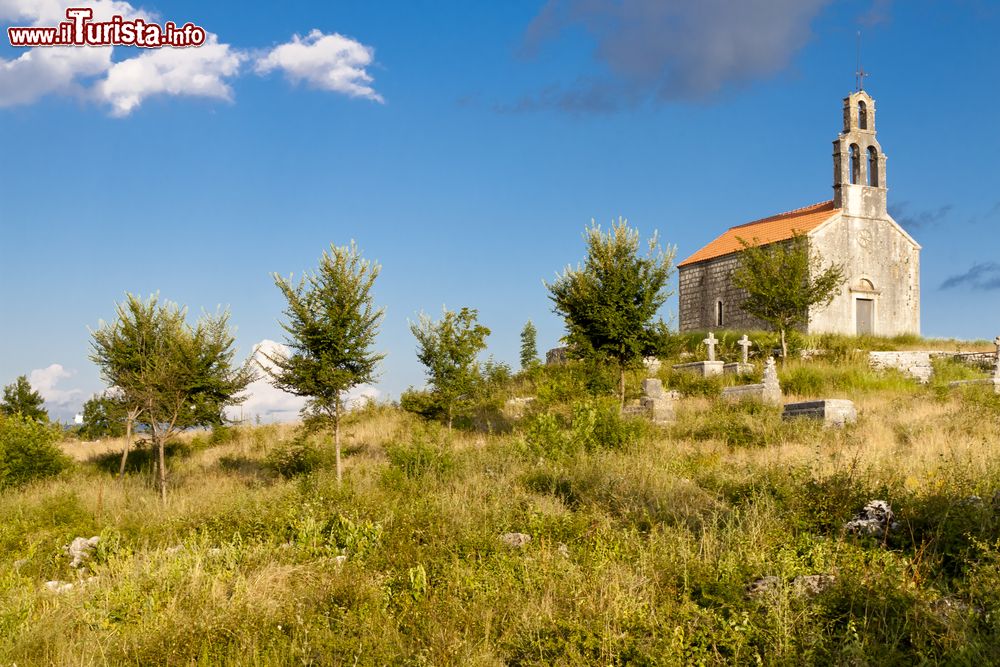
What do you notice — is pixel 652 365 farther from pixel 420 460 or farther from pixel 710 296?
pixel 420 460

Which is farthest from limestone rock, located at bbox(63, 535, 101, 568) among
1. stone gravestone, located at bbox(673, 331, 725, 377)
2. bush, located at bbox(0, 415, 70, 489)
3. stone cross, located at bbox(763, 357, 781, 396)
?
stone gravestone, located at bbox(673, 331, 725, 377)

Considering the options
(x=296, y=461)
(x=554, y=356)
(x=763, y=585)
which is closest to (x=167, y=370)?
(x=296, y=461)

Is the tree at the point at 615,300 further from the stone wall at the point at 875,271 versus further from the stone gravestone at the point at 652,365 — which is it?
the stone wall at the point at 875,271

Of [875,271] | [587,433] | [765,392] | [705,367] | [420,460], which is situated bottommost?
[420,460]

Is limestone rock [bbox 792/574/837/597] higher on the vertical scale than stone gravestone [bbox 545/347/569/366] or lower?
lower

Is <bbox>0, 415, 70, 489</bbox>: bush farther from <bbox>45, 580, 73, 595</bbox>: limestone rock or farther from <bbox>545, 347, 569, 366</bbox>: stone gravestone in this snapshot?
<bbox>545, 347, 569, 366</bbox>: stone gravestone

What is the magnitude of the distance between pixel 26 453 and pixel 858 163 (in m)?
34.6

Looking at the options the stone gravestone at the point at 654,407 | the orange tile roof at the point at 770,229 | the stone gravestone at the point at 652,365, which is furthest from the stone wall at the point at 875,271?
the stone gravestone at the point at 654,407

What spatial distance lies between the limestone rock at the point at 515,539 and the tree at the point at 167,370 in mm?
10782

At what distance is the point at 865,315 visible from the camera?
3512 centimetres

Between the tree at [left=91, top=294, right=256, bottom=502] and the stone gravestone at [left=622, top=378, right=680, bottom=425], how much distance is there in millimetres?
9668

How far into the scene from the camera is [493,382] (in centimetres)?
3006

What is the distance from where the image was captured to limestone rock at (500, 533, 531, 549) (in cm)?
804

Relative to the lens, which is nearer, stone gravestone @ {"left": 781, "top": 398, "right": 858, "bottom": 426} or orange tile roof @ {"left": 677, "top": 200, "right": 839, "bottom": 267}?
stone gravestone @ {"left": 781, "top": 398, "right": 858, "bottom": 426}
